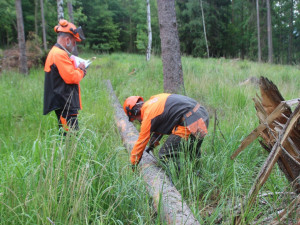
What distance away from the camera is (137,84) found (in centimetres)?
691

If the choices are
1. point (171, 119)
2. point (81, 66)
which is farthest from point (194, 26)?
point (171, 119)

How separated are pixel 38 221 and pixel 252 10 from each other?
3094 cm

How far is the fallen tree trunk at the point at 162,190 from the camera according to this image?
189 centimetres

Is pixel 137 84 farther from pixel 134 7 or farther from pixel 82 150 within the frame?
pixel 134 7

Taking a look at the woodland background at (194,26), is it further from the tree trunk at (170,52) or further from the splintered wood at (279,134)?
the splintered wood at (279,134)

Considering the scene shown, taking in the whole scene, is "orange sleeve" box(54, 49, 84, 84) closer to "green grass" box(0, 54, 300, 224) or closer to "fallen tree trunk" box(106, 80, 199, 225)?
"green grass" box(0, 54, 300, 224)

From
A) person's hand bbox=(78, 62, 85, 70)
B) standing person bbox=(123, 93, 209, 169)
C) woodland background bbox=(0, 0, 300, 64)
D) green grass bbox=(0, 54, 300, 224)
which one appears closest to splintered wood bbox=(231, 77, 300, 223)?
green grass bbox=(0, 54, 300, 224)

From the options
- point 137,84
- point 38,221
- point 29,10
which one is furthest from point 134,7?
point 38,221

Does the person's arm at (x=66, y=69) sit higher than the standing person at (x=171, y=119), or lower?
higher

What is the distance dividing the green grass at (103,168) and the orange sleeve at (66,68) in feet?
1.99

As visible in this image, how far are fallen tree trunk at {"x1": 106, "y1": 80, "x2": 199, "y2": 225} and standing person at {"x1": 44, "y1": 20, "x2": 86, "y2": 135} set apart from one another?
34.8 inches

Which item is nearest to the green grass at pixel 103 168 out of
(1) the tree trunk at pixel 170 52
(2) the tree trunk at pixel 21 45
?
(1) the tree trunk at pixel 170 52

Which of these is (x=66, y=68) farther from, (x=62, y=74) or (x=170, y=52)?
(x=170, y=52)

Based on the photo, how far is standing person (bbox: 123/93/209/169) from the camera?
114 inches
